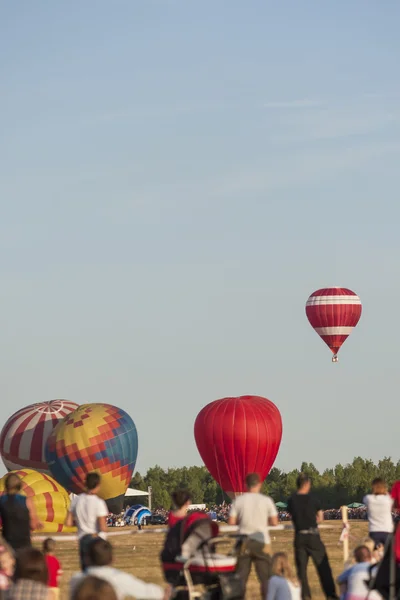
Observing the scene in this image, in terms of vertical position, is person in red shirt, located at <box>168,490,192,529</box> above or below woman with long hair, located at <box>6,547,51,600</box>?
above

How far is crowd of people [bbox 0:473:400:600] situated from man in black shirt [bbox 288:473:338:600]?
14 millimetres

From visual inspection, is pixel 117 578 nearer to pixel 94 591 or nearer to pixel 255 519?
pixel 94 591

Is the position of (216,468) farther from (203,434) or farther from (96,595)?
(96,595)

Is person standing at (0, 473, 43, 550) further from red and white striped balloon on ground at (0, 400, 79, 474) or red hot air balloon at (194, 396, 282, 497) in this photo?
red and white striped balloon on ground at (0, 400, 79, 474)

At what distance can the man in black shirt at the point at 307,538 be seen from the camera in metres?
Result: 17.0

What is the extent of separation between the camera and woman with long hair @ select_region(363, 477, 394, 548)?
55.6 ft

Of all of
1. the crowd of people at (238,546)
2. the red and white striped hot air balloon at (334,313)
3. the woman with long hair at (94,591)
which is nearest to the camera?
the woman with long hair at (94,591)

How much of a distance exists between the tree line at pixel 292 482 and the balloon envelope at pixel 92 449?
68069 mm

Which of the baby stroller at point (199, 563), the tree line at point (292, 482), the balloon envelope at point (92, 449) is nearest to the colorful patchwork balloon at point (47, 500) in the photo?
the balloon envelope at point (92, 449)

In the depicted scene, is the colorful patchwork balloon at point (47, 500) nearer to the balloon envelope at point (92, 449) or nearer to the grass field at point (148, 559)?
the grass field at point (148, 559)

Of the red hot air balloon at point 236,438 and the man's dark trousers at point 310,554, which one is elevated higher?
the red hot air balloon at point 236,438

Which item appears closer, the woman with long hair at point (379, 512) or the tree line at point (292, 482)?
the woman with long hair at point (379, 512)

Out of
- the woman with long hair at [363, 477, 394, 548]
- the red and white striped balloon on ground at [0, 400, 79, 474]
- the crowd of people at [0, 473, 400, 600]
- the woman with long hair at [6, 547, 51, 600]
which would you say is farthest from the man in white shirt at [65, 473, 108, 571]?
the red and white striped balloon on ground at [0, 400, 79, 474]

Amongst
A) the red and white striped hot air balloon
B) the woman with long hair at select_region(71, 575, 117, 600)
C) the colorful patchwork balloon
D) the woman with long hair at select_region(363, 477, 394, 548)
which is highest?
the red and white striped hot air balloon
